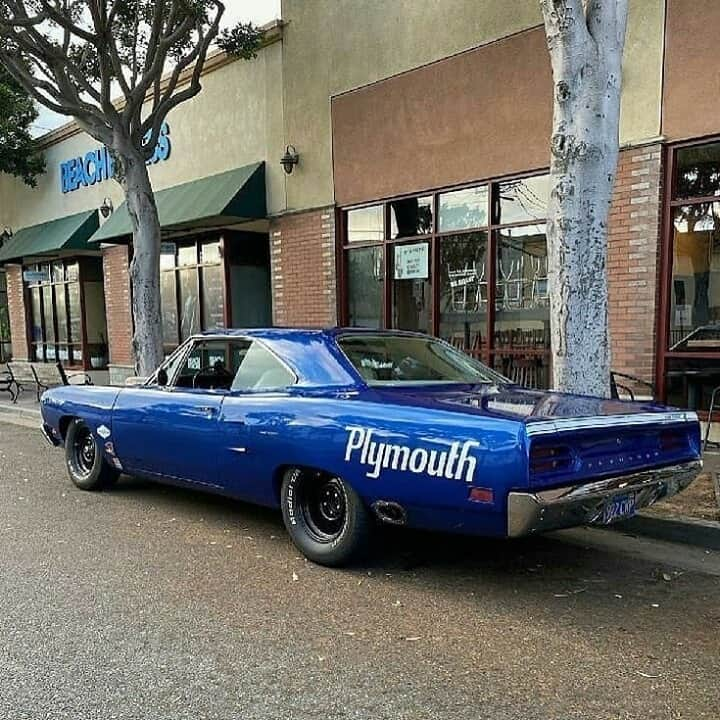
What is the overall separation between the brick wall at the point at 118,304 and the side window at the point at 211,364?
10504 millimetres

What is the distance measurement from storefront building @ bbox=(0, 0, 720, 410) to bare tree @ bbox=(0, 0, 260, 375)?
162cm

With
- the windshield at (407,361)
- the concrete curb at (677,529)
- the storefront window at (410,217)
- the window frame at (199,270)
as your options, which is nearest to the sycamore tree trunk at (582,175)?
the windshield at (407,361)

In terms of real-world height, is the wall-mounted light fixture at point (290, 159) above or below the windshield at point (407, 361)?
above

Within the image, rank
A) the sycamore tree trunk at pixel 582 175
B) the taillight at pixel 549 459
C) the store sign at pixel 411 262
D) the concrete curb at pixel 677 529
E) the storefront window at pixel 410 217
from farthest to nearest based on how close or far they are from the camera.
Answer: the store sign at pixel 411 262 < the storefront window at pixel 410 217 < the sycamore tree trunk at pixel 582 175 < the concrete curb at pixel 677 529 < the taillight at pixel 549 459

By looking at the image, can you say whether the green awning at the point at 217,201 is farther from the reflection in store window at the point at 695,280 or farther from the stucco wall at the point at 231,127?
the reflection in store window at the point at 695,280

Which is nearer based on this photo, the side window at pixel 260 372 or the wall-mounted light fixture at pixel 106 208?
the side window at pixel 260 372

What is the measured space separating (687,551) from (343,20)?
9.25 meters

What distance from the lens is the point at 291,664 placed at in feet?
10.6

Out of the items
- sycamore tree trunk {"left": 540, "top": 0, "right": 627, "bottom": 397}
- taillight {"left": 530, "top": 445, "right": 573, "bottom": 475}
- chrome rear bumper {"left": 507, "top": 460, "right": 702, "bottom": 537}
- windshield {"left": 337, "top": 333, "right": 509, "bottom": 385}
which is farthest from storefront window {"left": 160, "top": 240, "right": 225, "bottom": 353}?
taillight {"left": 530, "top": 445, "right": 573, "bottom": 475}

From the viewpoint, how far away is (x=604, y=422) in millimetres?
3824

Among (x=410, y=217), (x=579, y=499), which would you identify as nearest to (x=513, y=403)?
(x=579, y=499)

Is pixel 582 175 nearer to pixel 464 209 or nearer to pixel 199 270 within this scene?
pixel 464 209

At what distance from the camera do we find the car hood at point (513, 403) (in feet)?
12.6

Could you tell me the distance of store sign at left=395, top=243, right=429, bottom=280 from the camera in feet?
34.4
